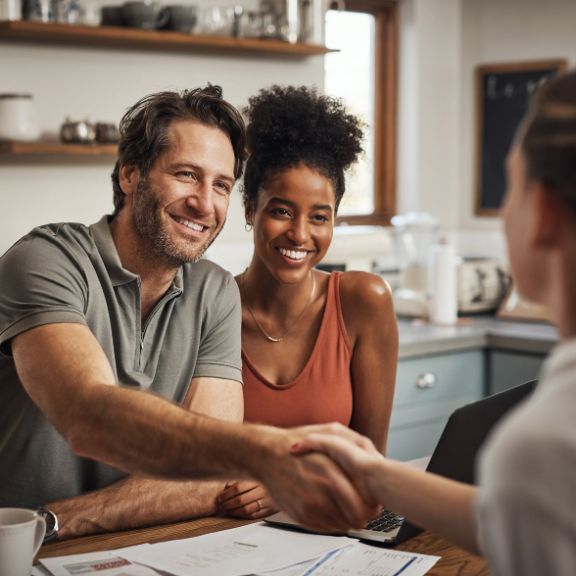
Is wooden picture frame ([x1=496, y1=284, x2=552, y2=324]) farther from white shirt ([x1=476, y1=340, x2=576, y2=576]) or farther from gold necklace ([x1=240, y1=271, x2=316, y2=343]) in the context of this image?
white shirt ([x1=476, y1=340, x2=576, y2=576])

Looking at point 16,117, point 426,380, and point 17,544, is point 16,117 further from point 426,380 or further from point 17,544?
point 17,544

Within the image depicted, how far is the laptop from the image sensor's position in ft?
5.21

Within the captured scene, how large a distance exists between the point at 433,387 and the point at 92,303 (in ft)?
6.41

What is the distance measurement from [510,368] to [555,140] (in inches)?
118

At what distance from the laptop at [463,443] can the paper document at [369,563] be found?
0.18ft

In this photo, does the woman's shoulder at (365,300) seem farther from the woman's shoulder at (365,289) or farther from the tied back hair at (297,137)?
the tied back hair at (297,137)

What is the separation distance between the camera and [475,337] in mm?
3779

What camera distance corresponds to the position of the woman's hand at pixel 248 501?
173 centimetres

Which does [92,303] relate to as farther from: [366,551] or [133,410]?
[366,551]

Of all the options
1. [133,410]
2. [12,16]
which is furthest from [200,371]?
[12,16]

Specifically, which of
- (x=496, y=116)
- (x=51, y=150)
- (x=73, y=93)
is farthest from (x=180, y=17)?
(x=496, y=116)

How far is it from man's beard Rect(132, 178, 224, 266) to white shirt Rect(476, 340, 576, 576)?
134 cm

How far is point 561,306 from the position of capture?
0.89 metres

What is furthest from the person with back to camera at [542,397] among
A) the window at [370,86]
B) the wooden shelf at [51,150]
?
the window at [370,86]
